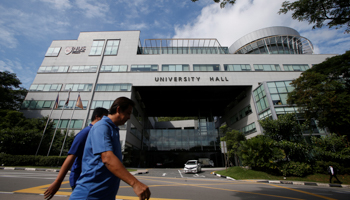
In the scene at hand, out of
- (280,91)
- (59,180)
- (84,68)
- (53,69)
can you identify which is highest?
(84,68)

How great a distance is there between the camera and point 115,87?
2906 cm

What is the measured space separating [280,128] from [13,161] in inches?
1050

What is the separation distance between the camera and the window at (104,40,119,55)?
33.1 metres

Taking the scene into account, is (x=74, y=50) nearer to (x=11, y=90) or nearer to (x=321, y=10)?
(x=11, y=90)

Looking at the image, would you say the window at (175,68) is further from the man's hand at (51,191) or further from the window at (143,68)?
the man's hand at (51,191)

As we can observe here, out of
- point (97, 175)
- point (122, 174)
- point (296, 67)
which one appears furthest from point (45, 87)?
point (296, 67)

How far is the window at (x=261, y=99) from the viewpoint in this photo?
2397cm

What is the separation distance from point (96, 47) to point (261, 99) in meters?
34.1

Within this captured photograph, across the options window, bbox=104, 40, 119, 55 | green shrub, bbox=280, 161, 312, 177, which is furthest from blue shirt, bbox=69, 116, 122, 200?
window, bbox=104, 40, 119, 55

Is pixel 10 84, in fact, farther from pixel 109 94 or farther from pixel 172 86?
pixel 172 86

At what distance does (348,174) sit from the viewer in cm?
1238

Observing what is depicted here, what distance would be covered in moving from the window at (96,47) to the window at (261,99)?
3203cm

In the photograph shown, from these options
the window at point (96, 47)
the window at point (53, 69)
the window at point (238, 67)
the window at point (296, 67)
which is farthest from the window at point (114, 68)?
the window at point (296, 67)

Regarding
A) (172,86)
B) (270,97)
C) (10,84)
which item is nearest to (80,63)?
(10,84)
